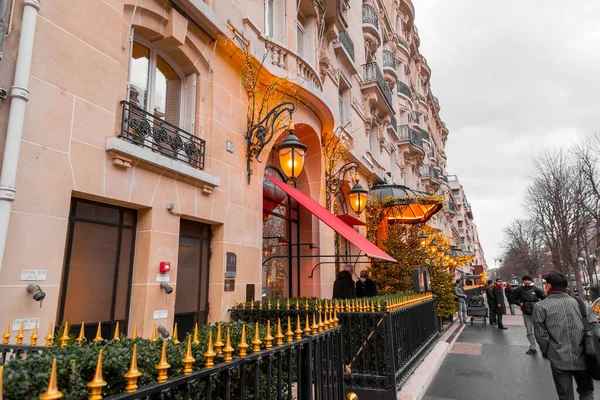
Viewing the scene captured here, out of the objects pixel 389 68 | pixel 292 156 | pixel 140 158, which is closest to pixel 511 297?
pixel 389 68

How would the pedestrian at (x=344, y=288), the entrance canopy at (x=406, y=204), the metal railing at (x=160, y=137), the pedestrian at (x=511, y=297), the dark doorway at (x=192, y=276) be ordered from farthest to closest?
the pedestrian at (x=511, y=297)
the entrance canopy at (x=406, y=204)
the pedestrian at (x=344, y=288)
the dark doorway at (x=192, y=276)
the metal railing at (x=160, y=137)

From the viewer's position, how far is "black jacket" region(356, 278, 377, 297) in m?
9.53

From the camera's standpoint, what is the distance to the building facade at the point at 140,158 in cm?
382

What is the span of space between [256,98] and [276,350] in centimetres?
636

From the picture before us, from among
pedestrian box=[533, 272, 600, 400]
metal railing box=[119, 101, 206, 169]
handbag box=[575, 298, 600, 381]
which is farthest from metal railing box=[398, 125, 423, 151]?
handbag box=[575, 298, 600, 381]

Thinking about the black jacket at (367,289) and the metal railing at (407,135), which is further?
the metal railing at (407,135)

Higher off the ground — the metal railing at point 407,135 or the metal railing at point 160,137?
the metal railing at point 407,135

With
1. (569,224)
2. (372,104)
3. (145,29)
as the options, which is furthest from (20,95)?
(569,224)

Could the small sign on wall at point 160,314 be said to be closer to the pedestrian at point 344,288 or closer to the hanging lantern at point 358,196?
the pedestrian at point 344,288

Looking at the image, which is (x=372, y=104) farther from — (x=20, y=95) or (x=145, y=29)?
(x=20, y=95)

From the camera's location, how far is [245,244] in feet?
23.5

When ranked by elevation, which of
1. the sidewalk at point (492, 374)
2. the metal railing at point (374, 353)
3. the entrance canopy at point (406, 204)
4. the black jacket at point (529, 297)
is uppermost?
the entrance canopy at point (406, 204)

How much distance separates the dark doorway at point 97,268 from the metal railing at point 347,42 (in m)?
11.6

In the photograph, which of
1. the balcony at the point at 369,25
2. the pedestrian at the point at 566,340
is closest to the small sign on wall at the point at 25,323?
the pedestrian at the point at 566,340
